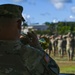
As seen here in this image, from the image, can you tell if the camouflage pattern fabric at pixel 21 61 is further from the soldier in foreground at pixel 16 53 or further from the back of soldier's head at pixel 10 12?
the back of soldier's head at pixel 10 12

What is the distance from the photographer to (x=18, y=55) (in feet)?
12.2

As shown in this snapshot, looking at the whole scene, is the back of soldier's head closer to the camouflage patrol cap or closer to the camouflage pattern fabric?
A: the camouflage patrol cap

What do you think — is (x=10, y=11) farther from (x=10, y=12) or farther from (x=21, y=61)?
(x=21, y=61)

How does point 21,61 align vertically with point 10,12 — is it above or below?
below

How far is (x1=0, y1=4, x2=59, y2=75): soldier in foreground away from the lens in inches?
144

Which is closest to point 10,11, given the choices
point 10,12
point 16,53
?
point 10,12

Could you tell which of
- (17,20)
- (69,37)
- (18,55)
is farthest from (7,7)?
(69,37)

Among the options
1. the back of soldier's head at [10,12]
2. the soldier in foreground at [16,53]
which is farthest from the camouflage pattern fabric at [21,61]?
the back of soldier's head at [10,12]

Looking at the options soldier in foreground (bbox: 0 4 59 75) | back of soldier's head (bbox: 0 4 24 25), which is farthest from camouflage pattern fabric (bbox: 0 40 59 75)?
back of soldier's head (bbox: 0 4 24 25)

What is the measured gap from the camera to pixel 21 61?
3715mm

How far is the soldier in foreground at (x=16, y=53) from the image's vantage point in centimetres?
366

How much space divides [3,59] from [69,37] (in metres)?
23.2

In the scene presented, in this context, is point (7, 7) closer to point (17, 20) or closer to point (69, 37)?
point (17, 20)

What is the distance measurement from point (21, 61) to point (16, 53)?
0.27 feet
